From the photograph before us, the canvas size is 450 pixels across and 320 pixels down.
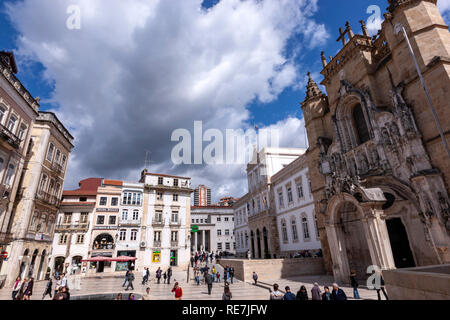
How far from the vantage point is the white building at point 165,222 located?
1438 inches

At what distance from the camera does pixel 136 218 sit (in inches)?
1468

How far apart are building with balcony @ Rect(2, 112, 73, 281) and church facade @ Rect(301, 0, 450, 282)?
86.7 ft

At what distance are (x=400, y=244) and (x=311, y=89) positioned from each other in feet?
51.1

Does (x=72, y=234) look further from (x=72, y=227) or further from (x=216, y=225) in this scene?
(x=216, y=225)

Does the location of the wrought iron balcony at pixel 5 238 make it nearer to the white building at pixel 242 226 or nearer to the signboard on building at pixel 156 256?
the signboard on building at pixel 156 256

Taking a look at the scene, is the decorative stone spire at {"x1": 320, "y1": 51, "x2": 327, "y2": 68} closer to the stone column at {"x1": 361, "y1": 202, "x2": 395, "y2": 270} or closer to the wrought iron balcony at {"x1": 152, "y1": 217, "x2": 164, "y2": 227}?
the stone column at {"x1": 361, "y1": 202, "x2": 395, "y2": 270}

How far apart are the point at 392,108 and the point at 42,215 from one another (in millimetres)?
32938

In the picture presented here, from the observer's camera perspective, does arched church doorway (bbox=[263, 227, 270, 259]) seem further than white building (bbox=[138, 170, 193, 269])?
No

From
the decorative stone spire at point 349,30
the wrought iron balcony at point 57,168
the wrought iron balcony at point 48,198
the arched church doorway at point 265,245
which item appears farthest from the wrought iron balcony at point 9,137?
the arched church doorway at point 265,245

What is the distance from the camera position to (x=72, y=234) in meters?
33.3

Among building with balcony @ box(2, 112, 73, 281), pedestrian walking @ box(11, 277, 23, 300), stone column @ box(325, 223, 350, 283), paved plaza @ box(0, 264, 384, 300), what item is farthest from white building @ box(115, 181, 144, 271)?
stone column @ box(325, 223, 350, 283)

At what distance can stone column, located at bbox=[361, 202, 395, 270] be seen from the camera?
1295cm
